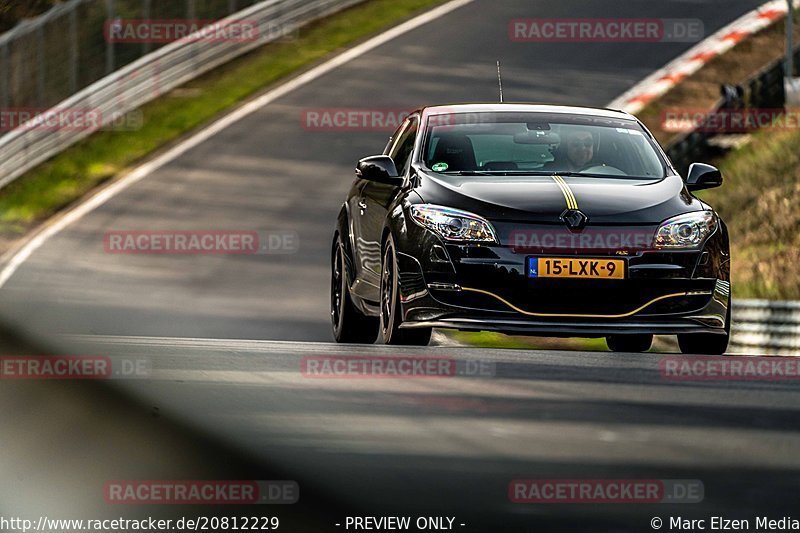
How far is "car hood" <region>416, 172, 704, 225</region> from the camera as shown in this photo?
997 centimetres

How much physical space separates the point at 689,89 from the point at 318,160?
755cm

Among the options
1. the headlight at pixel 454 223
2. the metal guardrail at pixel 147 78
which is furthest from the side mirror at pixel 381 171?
the metal guardrail at pixel 147 78

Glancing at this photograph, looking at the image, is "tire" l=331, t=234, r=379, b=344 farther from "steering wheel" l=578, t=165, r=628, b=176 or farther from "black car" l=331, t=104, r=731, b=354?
"steering wheel" l=578, t=165, r=628, b=176

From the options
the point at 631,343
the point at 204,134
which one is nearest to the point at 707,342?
the point at 631,343

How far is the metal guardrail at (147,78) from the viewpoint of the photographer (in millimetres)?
31672

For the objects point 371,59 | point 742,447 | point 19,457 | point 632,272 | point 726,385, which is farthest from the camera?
point 371,59

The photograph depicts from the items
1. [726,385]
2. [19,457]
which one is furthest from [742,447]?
[19,457]

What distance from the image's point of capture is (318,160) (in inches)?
1156

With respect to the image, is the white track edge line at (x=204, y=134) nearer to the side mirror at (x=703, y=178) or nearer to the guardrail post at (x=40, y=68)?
the guardrail post at (x=40, y=68)

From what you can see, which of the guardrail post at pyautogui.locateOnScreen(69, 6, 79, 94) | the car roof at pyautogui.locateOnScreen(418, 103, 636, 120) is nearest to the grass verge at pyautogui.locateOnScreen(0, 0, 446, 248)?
the guardrail post at pyautogui.locateOnScreen(69, 6, 79, 94)

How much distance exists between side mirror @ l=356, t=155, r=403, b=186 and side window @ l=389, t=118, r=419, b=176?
13 centimetres

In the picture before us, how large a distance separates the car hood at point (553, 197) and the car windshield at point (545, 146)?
0.27m

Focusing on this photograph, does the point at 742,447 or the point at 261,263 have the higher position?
the point at 742,447

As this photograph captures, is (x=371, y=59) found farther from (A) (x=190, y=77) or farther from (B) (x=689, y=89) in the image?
(B) (x=689, y=89)
